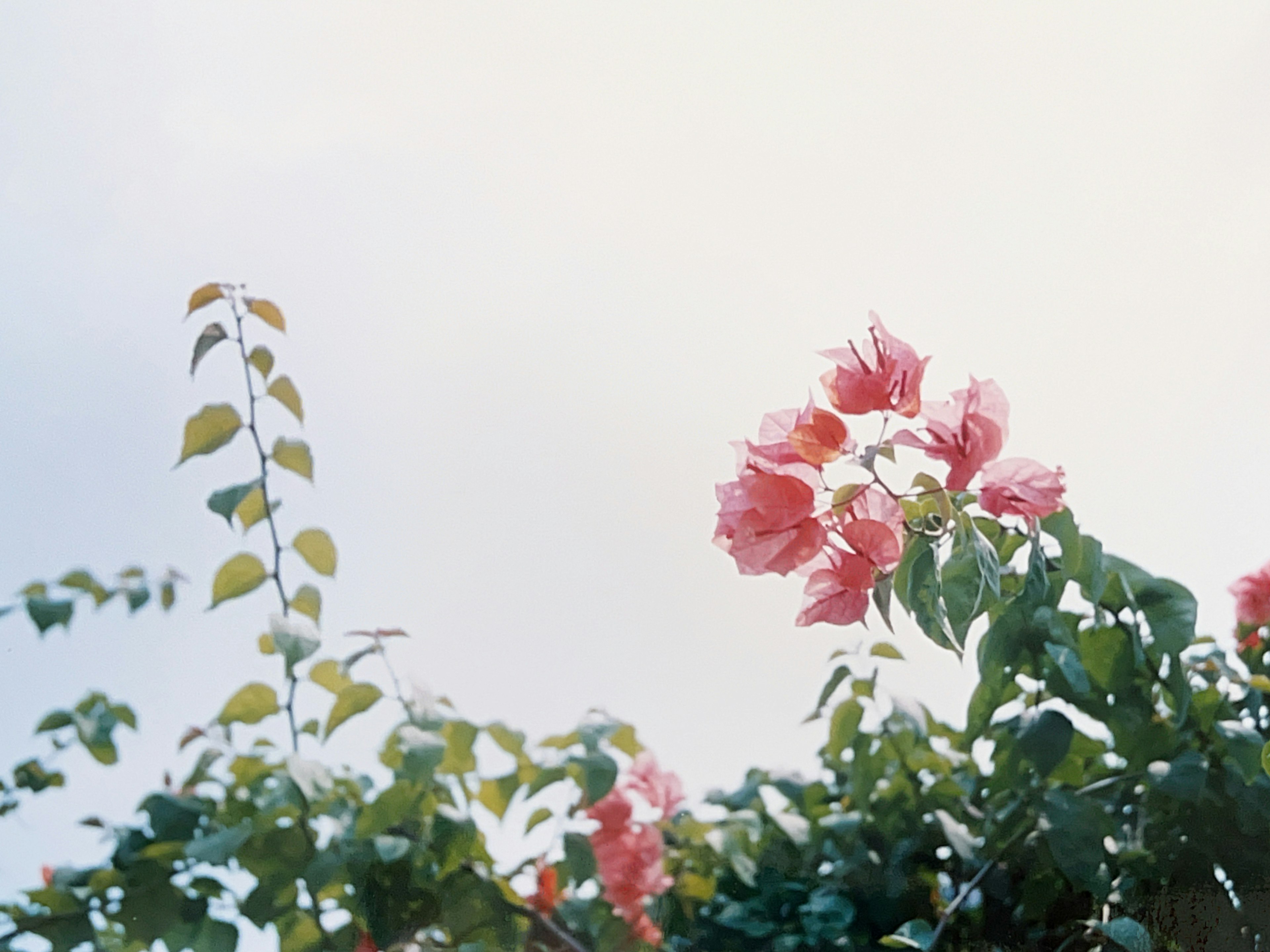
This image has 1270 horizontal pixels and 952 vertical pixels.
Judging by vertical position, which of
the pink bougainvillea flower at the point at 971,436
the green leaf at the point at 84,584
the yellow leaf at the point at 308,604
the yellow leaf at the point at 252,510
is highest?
the green leaf at the point at 84,584

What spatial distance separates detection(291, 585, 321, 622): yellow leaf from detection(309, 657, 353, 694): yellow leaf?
0.12ft

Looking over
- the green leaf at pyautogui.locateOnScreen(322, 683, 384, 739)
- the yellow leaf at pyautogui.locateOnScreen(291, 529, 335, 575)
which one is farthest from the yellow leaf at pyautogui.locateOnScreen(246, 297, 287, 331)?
the green leaf at pyautogui.locateOnScreen(322, 683, 384, 739)

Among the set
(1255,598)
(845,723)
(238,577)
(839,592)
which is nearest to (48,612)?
(238,577)

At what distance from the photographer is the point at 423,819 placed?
0.69m

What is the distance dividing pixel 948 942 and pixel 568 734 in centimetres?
32

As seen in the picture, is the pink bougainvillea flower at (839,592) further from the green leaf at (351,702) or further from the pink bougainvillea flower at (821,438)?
the green leaf at (351,702)

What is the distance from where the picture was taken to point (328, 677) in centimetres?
70

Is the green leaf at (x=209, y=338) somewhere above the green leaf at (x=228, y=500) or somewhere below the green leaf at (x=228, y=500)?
above

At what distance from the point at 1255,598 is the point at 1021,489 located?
0.57 metres

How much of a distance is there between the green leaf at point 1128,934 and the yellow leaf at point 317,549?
55 centimetres

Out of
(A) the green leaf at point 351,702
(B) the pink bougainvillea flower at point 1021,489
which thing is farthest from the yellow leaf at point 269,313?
(B) the pink bougainvillea flower at point 1021,489

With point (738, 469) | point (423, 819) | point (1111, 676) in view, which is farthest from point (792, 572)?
point (423, 819)

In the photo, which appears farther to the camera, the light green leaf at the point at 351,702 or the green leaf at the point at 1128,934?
the light green leaf at the point at 351,702

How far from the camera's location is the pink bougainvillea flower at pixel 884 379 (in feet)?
1.28
